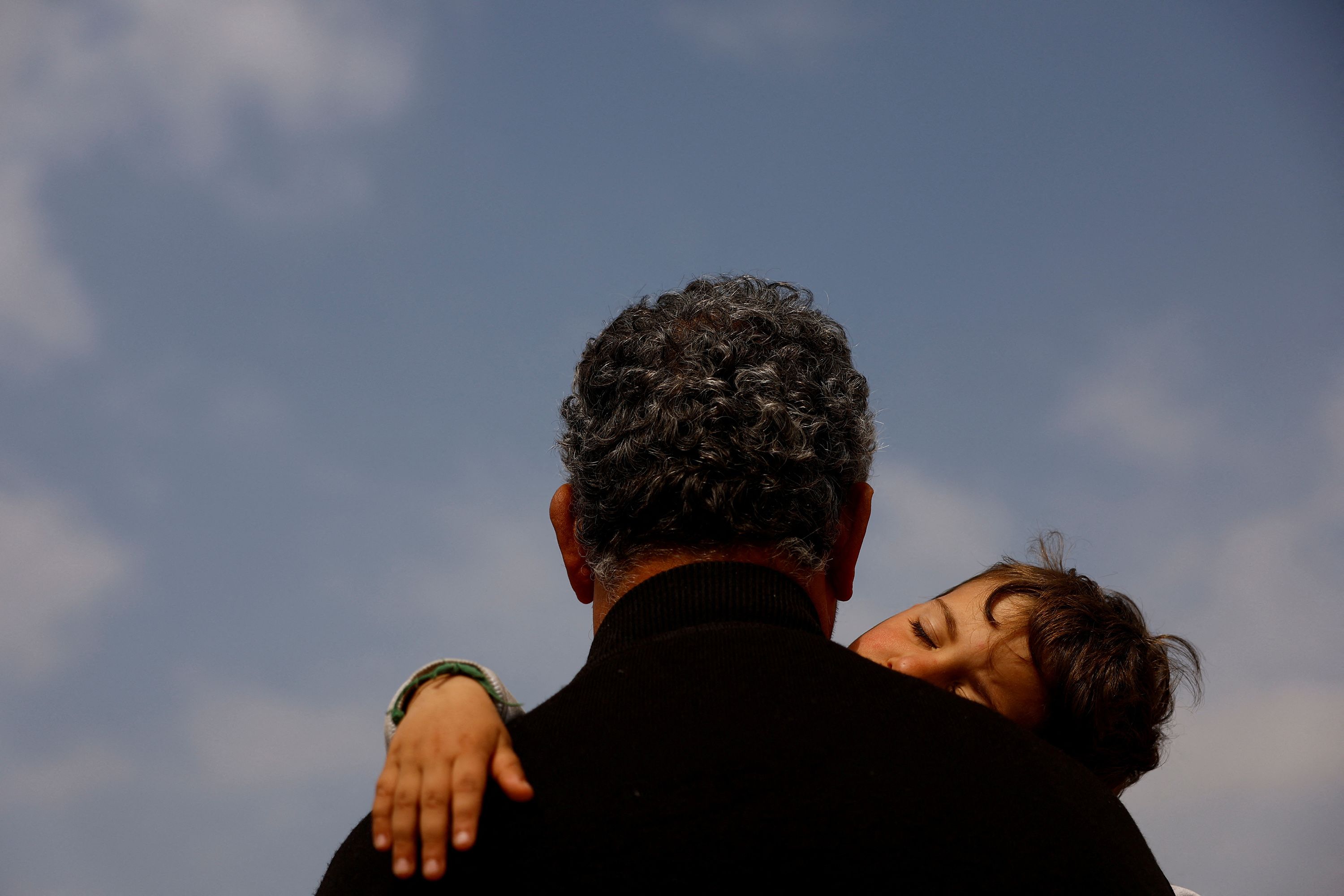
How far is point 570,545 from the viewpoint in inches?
97.6

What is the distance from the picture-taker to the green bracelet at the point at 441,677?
2.15 meters

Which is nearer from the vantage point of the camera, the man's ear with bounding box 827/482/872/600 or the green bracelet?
the green bracelet

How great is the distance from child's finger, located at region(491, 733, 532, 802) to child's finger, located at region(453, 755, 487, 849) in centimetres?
3

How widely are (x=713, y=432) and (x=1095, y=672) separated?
10.1 ft

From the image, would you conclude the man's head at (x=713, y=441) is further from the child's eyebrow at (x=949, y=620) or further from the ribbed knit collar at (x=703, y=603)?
the child's eyebrow at (x=949, y=620)

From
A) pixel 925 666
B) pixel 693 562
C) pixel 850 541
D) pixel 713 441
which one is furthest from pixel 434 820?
pixel 925 666

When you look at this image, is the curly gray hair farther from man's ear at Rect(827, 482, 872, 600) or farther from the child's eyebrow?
the child's eyebrow

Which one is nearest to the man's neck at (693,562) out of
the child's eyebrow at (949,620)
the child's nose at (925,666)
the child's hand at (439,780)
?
the child's hand at (439,780)

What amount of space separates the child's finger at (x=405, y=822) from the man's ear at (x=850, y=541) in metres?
1.16

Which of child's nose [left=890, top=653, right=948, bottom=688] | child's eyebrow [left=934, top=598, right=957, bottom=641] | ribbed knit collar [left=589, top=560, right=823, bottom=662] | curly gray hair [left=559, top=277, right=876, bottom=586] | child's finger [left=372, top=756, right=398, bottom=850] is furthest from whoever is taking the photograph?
child's eyebrow [left=934, top=598, right=957, bottom=641]

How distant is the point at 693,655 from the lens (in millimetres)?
1860

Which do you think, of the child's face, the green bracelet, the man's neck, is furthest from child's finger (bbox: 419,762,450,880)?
the child's face

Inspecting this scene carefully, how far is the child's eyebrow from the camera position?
14.9ft

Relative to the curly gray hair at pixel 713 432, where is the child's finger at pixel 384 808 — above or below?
below
